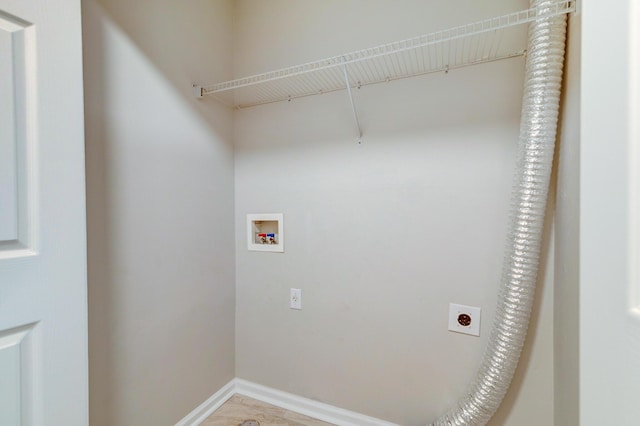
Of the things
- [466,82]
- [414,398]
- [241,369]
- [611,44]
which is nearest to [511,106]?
[466,82]

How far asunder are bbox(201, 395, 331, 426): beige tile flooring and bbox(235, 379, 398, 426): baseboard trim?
0.03 meters

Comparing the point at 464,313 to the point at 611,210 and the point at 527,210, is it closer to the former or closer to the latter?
the point at 527,210

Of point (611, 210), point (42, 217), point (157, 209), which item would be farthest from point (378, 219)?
point (42, 217)

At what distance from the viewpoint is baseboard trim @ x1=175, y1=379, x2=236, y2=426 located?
4.81 feet

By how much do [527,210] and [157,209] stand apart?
62.5 inches

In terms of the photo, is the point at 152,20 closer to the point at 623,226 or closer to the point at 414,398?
the point at 623,226

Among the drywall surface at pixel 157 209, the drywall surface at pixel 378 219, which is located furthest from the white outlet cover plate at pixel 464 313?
the drywall surface at pixel 157 209

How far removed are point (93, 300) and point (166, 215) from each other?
0.45 meters

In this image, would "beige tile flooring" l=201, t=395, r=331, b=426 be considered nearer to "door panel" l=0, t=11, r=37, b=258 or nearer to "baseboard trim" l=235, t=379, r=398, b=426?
"baseboard trim" l=235, t=379, r=398, b=426

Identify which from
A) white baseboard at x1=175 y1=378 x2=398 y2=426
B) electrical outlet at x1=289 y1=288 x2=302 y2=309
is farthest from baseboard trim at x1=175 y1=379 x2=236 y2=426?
electrical outlet at x1=289 y1=288 x2=302 y2=309

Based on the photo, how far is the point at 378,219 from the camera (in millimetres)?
1424

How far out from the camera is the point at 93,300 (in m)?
1.06

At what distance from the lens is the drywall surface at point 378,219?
3.99ft

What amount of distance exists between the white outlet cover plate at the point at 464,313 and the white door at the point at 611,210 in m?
0.76
